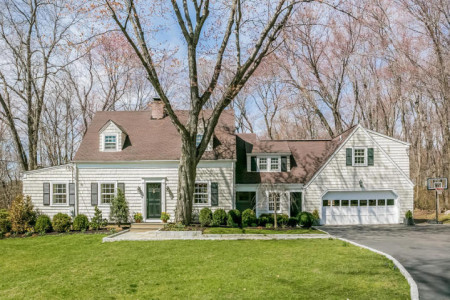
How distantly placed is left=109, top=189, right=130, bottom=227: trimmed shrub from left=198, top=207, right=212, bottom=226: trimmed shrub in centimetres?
431

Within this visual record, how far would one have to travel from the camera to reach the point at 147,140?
19344 millimetres

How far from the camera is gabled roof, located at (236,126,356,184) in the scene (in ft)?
63.3

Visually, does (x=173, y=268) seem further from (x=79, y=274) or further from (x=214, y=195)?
(x=214, y=195)

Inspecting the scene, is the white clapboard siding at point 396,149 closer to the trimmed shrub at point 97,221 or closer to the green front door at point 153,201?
the green front door at point 153,201

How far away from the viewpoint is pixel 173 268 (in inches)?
336

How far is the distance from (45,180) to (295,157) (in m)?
15.3

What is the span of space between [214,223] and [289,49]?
13.5 metres

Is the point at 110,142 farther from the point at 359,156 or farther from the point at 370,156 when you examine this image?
the point at 370,156

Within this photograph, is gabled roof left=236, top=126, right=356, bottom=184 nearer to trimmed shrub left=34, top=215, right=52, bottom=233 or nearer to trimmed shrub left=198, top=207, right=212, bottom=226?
trimmed shrub left=198, top=207, right=212, bottom=226

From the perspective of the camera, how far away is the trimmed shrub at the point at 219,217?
1639 cm

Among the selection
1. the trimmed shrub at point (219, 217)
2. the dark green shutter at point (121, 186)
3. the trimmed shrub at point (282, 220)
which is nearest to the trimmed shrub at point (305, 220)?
the trimmed shrub at point (282, 220)

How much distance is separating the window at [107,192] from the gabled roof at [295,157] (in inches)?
288

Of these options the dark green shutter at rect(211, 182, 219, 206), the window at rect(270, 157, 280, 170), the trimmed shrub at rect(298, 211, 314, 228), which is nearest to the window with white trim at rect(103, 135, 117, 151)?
the dark green shutter at rect(211, 182, 219, 206)

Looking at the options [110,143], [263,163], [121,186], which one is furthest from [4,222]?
[263,163]
